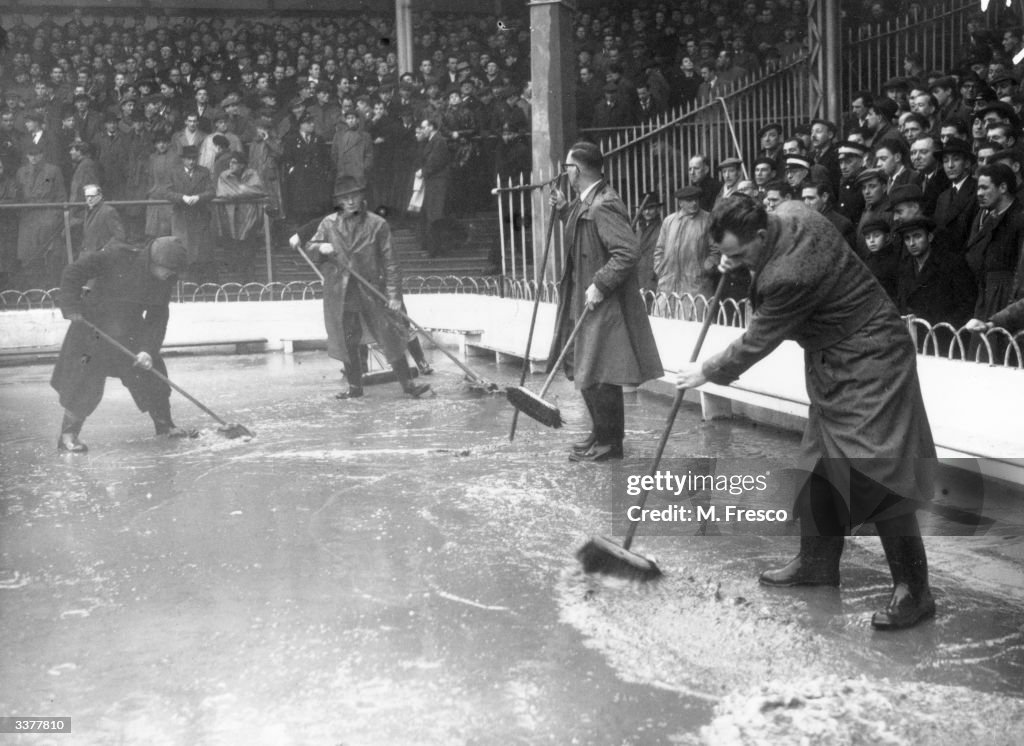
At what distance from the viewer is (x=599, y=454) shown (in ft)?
25.6

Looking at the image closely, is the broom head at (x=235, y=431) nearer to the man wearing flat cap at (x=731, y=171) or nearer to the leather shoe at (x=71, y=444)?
the leather shoe at (x=71, y=444)

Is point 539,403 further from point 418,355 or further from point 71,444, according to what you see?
point 418,355

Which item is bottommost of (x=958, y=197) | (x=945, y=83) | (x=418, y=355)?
(x=418, y=355)

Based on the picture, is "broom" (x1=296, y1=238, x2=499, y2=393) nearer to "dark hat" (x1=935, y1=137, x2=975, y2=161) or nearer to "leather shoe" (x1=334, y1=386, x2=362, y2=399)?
"leather shoe" (x1=334, y1=386, x2=362, y2=399)

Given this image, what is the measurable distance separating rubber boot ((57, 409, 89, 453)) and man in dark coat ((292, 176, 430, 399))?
258cm

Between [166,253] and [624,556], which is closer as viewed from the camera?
[624,556]

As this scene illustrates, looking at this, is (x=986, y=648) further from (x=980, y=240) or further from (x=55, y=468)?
(x=55, y=468)

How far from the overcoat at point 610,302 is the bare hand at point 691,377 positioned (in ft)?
8.10

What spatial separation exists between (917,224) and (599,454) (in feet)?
8.33

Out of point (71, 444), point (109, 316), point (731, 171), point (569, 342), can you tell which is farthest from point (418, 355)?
point (569, 342)

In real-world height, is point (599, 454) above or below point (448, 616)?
above

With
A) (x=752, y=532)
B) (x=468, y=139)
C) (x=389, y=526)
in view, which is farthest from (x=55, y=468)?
(x=468, y=139)

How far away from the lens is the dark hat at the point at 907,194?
8.35 metres

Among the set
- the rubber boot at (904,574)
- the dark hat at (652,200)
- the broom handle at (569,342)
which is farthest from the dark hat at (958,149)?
the rubber boot at (904,574)
